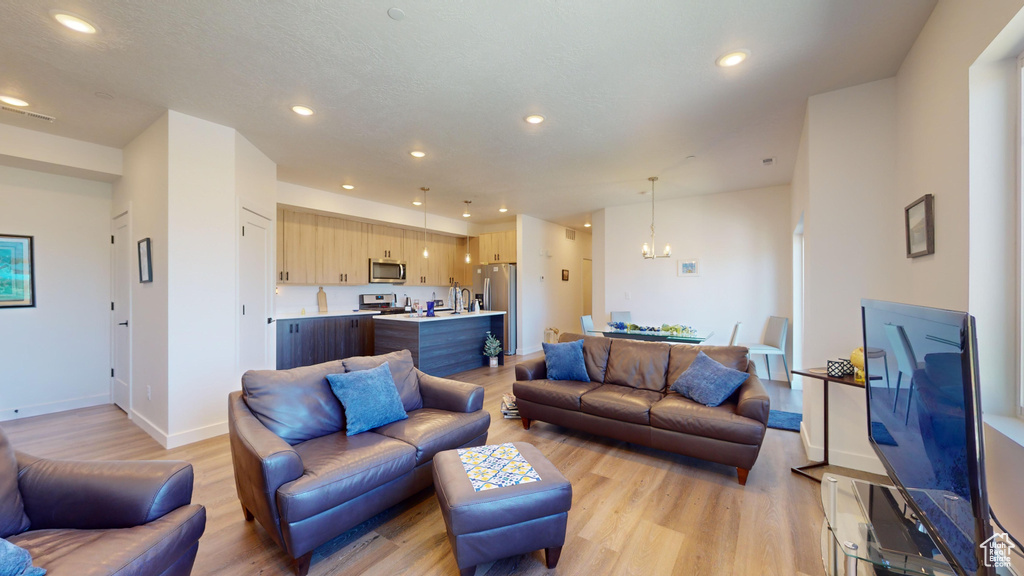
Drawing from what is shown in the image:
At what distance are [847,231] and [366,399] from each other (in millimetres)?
3534

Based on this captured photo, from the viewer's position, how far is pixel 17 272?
146 inches

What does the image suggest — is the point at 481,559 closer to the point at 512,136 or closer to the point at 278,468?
the point at 278,468

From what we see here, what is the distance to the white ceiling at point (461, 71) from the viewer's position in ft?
6.46

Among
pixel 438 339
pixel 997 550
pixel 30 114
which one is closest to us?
pixel 997 550

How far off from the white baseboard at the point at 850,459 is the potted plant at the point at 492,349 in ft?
13.9

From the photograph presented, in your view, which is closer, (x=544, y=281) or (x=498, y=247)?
(x=498, y=247)

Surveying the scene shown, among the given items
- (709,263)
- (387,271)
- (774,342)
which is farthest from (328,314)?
(774,342)

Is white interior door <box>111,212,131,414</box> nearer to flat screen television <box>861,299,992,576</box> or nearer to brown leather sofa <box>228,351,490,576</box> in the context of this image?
brown leather sofa <box>228,351,490,576</box>

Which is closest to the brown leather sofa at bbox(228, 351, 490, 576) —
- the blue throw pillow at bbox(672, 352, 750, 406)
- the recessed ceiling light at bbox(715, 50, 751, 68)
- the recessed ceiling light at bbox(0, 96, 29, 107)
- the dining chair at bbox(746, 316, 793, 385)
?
the blue throw pillow at bbox(672, 352, 750, 406)

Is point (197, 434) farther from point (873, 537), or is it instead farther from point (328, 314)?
point (873, 537)

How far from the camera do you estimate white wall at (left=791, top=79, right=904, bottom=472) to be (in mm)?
2598

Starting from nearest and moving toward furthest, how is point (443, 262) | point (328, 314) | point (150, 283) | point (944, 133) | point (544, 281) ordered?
point (944, 133) → point (150, 283) → point (328, 314) → point (544, 281) → point (443, 262)

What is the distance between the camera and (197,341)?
3.25 m

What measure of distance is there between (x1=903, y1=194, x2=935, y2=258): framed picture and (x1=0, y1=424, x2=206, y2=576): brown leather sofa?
3.63m
